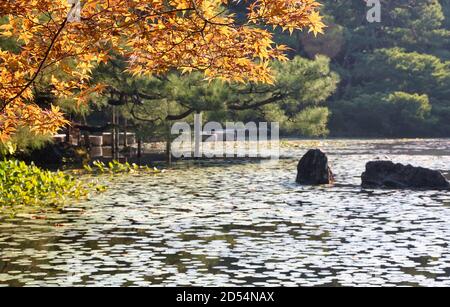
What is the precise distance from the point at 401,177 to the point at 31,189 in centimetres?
856

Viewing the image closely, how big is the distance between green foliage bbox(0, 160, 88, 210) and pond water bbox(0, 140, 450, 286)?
0.77m

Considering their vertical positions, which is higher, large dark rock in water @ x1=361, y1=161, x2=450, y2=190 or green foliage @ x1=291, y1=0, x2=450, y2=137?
green foliage @ x1=291, y1=0, x2=450, y2=137

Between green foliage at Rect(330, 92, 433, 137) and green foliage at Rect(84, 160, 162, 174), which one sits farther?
green foliage at Rect(330, 92, 433, 137)

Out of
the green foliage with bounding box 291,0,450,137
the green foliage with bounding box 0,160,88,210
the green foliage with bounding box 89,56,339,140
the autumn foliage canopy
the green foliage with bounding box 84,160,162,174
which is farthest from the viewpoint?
the green foliage with bounding box 291,0,450,137

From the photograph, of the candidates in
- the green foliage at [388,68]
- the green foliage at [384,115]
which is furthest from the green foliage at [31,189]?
the green foliage at [388,68]

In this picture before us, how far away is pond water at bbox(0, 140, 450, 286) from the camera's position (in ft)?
36.8

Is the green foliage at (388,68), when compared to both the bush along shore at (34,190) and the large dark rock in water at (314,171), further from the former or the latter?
the bush along shore at (34,190)

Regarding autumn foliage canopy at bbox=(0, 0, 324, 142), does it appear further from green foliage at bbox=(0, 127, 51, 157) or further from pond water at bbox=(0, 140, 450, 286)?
green foliage at bbox=(0, 127, 51, 157)

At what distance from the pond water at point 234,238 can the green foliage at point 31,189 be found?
77 centimetres

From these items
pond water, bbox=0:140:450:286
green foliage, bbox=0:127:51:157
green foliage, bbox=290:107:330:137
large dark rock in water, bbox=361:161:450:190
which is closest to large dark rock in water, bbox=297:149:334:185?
pond water, bbox=0:140:450:286

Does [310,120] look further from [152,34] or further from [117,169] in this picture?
[152,34]

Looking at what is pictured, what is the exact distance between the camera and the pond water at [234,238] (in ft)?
36.8
